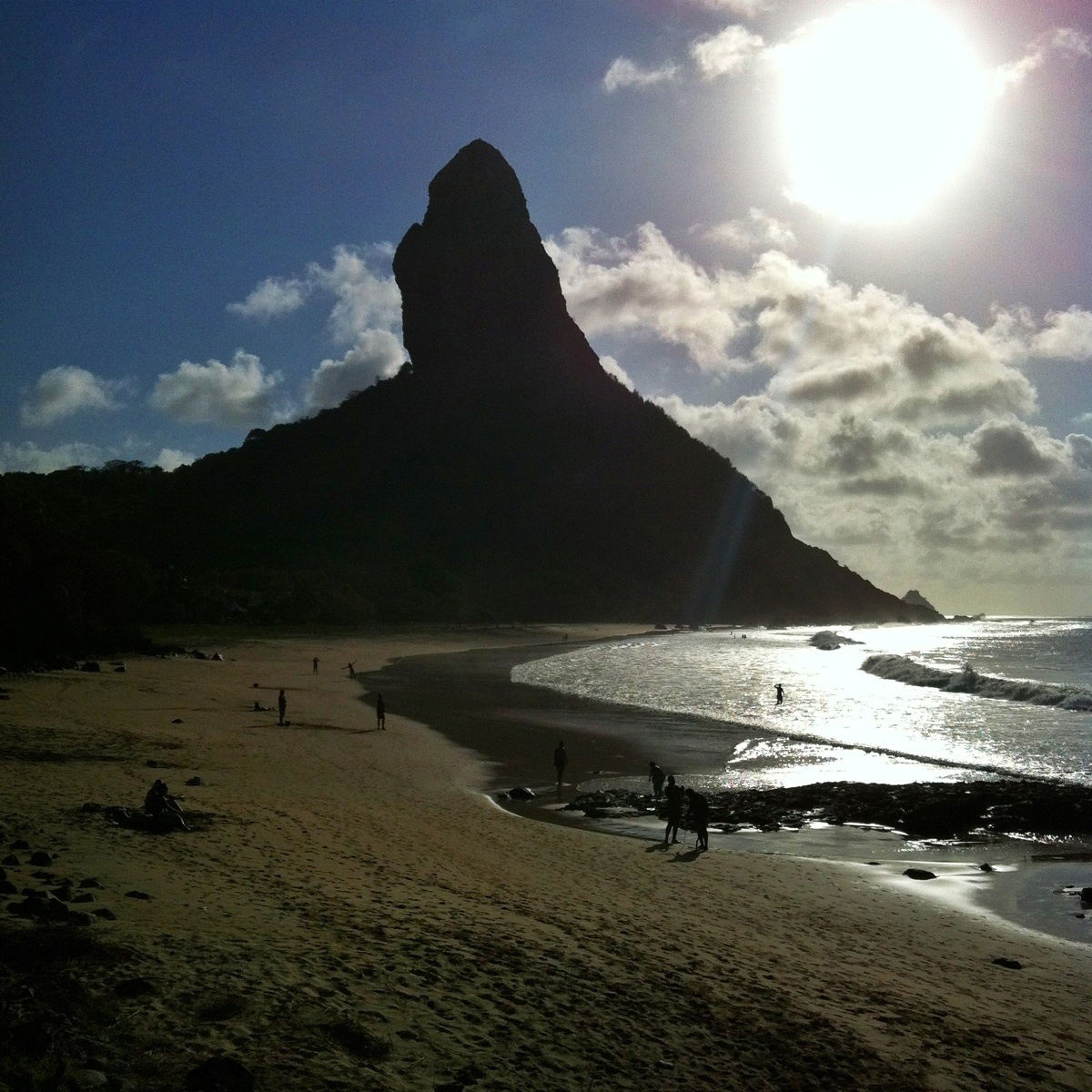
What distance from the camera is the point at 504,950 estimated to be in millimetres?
9289

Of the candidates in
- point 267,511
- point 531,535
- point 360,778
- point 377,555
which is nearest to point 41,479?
point 267,511

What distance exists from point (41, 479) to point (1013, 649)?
469 ft

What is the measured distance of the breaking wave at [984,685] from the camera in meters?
45.3

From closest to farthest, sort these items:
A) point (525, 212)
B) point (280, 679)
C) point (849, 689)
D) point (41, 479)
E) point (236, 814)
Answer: point (236, 814) < point (280, 679) < point (849, 689) < point (41, 479) < point (525, 212)

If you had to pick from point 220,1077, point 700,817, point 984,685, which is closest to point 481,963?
point 220,1077

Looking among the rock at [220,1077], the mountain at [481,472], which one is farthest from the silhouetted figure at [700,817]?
the mountain at [481,472]

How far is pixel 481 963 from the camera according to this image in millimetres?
8828

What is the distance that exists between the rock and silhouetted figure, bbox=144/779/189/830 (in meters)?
7.52

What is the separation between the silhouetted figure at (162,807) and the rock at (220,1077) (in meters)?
7.52

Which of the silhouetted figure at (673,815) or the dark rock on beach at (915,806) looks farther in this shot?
the dark rock on beach at (915,806)

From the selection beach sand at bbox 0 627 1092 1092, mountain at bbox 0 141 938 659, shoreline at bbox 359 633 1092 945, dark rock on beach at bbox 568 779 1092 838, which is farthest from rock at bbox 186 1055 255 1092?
mountain at bbox 0 141 938 659

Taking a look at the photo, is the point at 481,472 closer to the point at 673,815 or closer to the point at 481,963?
the point at 673,815

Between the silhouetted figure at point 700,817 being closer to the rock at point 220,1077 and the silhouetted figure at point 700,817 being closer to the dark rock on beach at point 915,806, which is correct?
the dark rock on beach at point 915,806

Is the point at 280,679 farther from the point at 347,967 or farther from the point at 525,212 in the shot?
the point at 525,212
